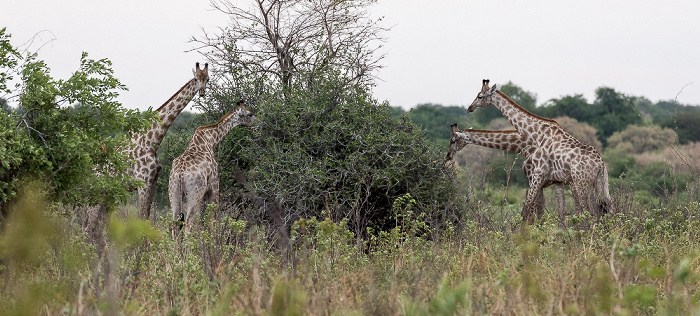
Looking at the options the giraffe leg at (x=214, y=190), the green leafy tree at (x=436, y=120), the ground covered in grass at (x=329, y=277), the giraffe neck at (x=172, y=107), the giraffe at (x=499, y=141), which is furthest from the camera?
the green leafy tree at (x=436, y=120)

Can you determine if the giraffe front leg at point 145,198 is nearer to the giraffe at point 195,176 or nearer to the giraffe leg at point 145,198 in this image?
the giraffe leg at point 145,198

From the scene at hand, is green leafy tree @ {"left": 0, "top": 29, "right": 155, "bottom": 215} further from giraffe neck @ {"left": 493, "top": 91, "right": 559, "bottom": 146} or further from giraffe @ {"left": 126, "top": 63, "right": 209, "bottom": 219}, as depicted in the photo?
giraffe neck @ {"left": 493, "top": 91, "right": 559, "bottom": 146}

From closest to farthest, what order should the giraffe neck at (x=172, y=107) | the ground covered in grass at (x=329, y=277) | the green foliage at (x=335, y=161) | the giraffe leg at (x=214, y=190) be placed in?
the ground covered in grass at (x=329, y=277)
the green foliage at (x=335, y=161)
the giraffe leg at (x=214, y=190)
the giraffe neck at (x=172, y=107)

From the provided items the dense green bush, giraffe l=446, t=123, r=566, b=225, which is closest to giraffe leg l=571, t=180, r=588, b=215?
giraffe l=446, t=123, r=566, b=225

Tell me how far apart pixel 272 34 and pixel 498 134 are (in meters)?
3.81

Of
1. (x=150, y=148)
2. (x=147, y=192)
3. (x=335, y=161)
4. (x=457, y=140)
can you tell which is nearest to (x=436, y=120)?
(x=457, y=140)

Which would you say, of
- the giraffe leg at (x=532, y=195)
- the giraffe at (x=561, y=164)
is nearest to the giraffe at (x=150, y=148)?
the giraffe at (x=561, y=164)

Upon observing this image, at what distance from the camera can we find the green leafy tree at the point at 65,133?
21.9 feet

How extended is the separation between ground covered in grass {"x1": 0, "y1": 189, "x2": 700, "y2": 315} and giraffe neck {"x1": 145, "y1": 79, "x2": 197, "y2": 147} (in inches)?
113

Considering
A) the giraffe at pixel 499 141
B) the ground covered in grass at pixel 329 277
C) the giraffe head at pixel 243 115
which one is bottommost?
the ground covered in grass at pixel 329 277

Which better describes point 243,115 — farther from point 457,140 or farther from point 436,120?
point 436,120

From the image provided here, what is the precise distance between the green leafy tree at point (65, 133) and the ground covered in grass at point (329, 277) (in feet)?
1.54

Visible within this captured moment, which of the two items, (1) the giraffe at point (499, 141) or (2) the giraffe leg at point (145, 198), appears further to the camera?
(1) the giraffe at point (499, 141)

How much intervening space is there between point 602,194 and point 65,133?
6742mm
